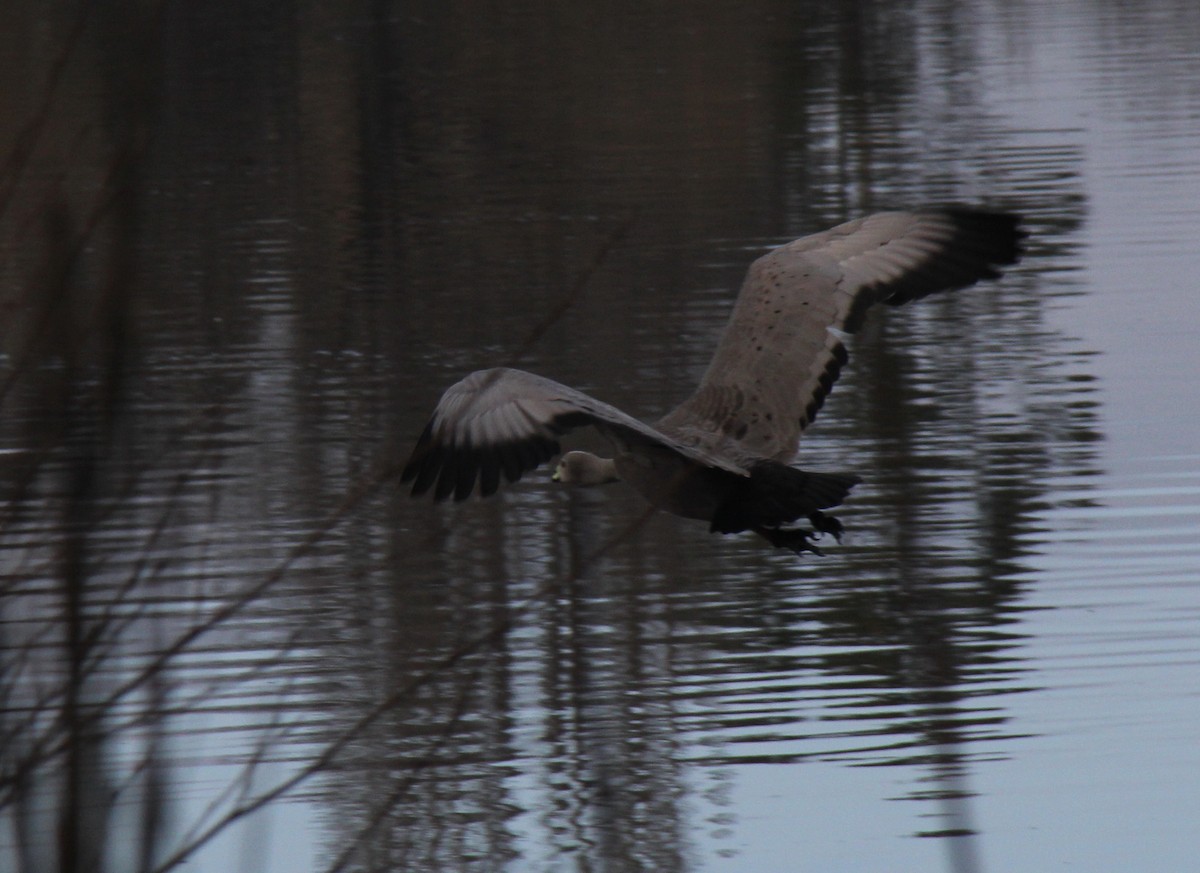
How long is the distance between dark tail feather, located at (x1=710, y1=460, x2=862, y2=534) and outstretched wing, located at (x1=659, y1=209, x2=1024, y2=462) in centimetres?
28

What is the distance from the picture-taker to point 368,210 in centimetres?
1894

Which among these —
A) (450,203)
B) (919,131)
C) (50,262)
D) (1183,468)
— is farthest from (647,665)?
(919,131)

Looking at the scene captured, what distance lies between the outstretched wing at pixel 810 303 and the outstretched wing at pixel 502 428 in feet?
3.35

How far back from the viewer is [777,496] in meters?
5.91

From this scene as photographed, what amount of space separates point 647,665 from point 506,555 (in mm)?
1452

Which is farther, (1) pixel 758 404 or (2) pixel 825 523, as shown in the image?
(1) pixel 758 404

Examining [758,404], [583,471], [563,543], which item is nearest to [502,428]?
[583,471]

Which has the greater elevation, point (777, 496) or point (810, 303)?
point (810, 303)

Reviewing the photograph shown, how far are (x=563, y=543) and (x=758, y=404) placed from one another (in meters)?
2.84

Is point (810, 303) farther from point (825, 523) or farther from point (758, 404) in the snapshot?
point (825, 523)

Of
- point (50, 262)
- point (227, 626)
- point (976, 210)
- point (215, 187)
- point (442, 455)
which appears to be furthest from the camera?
point (215, 187)

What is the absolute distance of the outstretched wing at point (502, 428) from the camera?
5270 millimetres

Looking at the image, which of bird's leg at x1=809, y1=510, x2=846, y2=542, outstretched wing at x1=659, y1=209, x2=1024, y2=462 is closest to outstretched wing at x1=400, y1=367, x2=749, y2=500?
bird's leg at x1=809, y1=510, x2=846, y2=542

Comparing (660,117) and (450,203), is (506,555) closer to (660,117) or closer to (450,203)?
(450,203)
